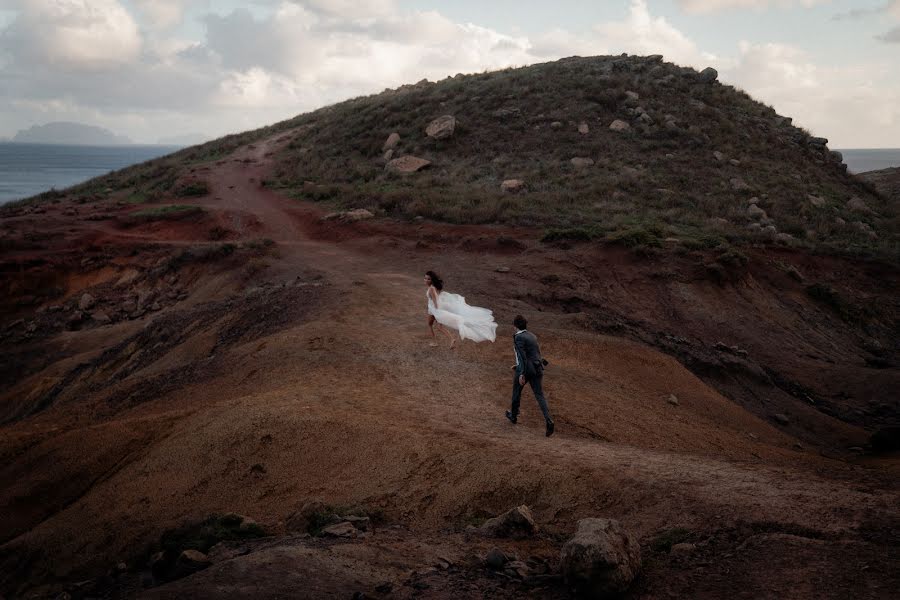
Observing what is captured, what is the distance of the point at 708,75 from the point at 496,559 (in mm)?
42142

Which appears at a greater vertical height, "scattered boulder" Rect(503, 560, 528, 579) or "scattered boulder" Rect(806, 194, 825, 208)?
"scattered boulder" Rect(806, 194, 825, 208)

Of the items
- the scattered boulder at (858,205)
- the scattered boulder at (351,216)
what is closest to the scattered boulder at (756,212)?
the scattered boulder at (858,205)

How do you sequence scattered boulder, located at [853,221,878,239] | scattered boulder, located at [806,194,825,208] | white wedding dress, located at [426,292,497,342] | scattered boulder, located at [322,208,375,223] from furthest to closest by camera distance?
scattered boulder, located at [806,194,825,208] < scattered boulder, located at [853,221,878,239] < scattered boulder, located at [322,208,375,223] < white wedding dress, located at [426,292,497,342]

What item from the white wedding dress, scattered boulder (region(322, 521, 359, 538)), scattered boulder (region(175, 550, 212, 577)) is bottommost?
scattered boulder (region(175, 550, 212, 577))

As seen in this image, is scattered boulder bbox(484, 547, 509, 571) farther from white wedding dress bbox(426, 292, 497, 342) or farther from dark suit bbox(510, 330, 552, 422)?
white wedding dress bbox(426, 292, 497, 342)

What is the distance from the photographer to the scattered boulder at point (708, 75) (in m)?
39.4

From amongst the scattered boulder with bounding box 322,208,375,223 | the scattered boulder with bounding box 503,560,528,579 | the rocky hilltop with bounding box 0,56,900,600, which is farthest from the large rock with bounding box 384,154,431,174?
the scattered boulder with bounding box 503,560,528,579

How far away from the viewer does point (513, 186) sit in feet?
88.8

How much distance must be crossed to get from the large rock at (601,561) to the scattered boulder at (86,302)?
→ 2107 cm

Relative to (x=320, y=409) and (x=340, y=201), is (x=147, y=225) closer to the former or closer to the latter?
(x=340, y=201)

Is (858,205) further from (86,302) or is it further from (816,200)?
(86,302)

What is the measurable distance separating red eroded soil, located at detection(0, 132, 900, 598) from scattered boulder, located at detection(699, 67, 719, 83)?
21843 mm

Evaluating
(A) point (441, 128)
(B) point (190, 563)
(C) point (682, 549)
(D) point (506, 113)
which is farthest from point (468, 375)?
(D) point (506, 113)

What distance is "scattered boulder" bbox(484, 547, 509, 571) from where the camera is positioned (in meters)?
5.07
